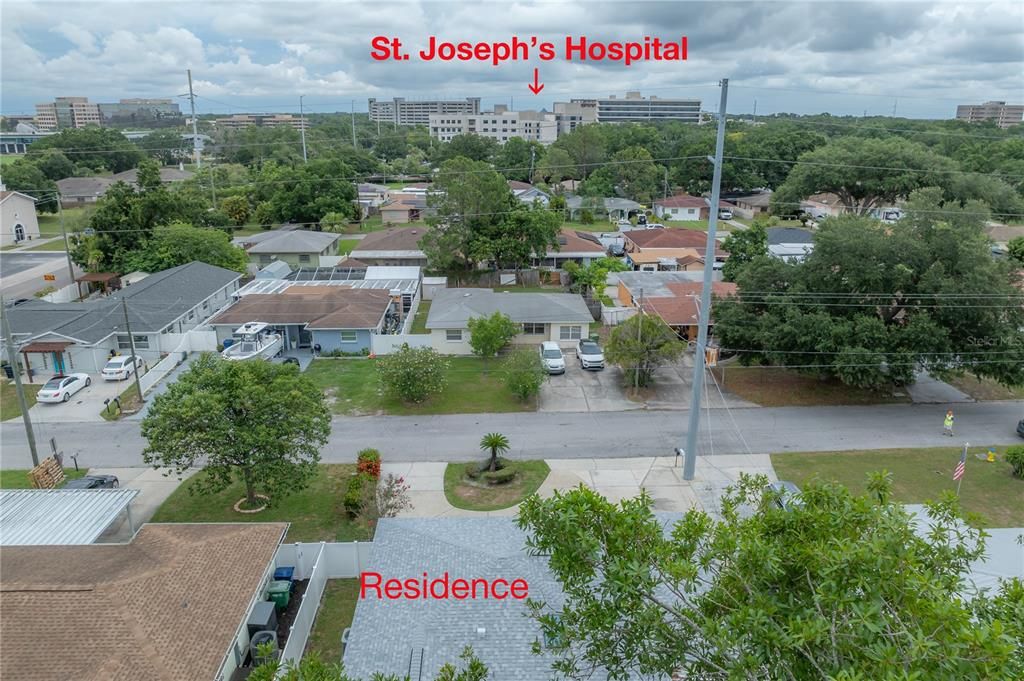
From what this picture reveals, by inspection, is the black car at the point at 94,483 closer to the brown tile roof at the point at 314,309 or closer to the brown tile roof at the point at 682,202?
the brown tile roof at the point at 314,309

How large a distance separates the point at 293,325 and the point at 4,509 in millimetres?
16412

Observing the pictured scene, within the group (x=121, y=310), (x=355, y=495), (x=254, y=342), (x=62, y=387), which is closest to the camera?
(x=355, y=495)

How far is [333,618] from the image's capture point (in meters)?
13.9

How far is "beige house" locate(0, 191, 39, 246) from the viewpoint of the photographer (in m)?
53.5

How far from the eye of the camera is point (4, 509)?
14734mm

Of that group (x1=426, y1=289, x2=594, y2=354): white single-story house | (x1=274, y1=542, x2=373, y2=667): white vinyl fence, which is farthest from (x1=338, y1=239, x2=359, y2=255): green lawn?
(x1=274, y1=542, x2=373, y2=667): white vinyl fence

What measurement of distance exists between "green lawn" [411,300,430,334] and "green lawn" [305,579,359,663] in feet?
58.8

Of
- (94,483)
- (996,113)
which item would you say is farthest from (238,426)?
(996,113)

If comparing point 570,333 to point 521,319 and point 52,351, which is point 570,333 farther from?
point 52,351

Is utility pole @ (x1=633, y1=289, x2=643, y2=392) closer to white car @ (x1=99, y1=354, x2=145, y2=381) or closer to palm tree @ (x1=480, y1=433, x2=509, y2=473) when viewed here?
palm tree @ (x1=480, y1=433, x2=509, y2=473)

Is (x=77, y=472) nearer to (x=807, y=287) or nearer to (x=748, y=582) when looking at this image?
(x=748, y=582)

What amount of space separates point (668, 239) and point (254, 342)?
99.8ft

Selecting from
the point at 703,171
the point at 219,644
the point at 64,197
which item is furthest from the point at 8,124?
the point at 219,644

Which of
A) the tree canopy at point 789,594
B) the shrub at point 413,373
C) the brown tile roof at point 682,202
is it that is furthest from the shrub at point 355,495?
the brown tile roof at point 682,202
